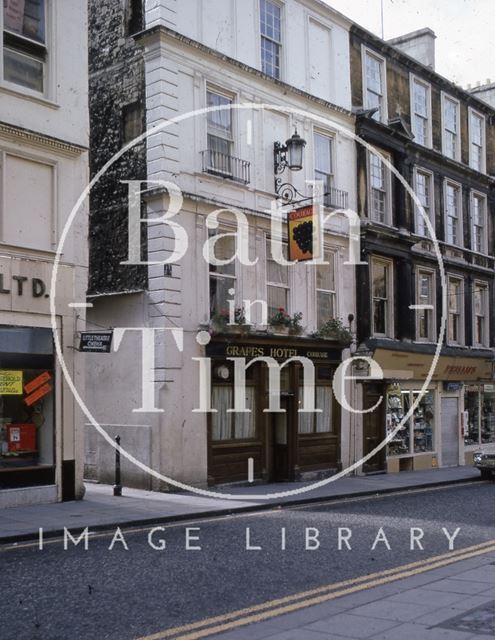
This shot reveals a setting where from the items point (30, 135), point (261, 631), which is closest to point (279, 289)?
point (30, 135)

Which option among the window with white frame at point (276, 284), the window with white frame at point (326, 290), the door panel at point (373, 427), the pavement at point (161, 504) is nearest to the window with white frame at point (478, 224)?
the door panel at point (373, 427)

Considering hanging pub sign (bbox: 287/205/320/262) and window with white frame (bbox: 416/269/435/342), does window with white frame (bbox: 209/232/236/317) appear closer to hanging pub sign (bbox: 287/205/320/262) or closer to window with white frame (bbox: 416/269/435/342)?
hanging pub sign (bbox: 287/205/320/262)

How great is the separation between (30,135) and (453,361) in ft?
56.0

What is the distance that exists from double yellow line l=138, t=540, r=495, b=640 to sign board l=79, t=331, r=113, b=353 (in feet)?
25.6

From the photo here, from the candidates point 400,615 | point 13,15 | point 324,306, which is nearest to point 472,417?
point 324,306

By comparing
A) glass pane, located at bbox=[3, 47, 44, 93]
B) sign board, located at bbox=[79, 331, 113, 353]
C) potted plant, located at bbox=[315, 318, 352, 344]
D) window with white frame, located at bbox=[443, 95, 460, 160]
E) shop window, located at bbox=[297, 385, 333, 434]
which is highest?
window with white frame, located at bbox=[443, 95, 460, 160]

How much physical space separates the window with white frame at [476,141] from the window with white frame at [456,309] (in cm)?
481

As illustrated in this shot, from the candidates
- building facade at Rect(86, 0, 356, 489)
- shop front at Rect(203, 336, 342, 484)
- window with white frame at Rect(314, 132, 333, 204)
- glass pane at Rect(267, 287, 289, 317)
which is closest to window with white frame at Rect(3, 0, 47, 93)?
building facade at Rect(86, 0, 356, 489)

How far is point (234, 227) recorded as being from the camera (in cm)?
2077

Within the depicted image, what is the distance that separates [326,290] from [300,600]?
15.7 meters

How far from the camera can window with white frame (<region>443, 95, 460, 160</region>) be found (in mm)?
30109

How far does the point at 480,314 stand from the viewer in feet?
103

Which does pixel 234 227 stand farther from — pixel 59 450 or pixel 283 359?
pixel 59 450

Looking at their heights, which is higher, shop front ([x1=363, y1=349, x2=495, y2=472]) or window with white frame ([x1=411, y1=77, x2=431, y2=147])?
window with white frame ([x1=411, y1=77, x2=431, y2=147])
